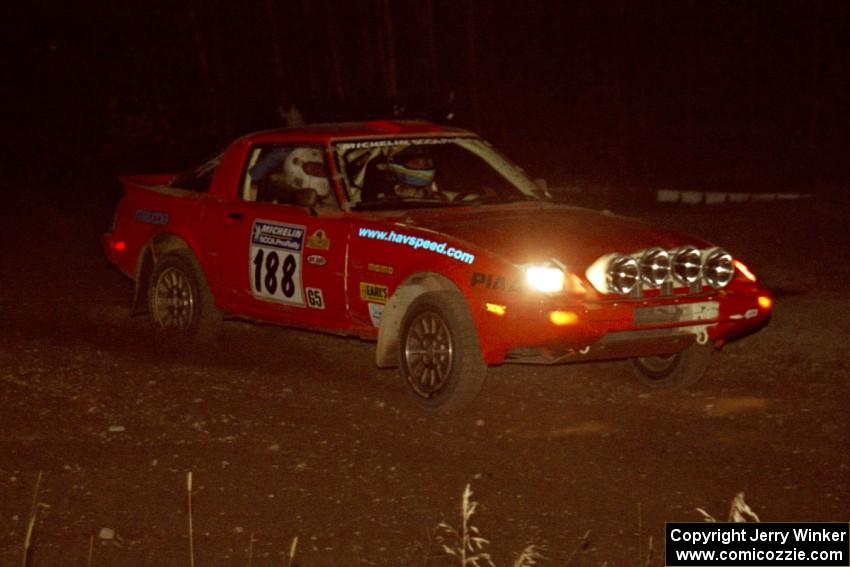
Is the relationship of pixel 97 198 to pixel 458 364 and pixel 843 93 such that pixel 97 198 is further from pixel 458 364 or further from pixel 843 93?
pixel 458 364

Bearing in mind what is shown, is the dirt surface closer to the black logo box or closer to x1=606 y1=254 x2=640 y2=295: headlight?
the black logo box

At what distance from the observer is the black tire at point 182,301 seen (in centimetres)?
1058

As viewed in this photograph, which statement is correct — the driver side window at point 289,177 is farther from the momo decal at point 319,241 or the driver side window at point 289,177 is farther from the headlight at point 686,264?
the headlight at point 686,264

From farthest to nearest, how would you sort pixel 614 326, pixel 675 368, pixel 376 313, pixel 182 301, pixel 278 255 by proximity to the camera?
pixel 182 301, pixel 278 255, pixel 675 368, pixel 376 313, pixel 614 326

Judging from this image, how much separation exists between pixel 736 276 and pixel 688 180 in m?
11.7

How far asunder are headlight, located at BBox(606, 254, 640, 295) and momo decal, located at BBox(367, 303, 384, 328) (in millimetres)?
1390

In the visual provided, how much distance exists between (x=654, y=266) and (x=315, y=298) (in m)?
2.10

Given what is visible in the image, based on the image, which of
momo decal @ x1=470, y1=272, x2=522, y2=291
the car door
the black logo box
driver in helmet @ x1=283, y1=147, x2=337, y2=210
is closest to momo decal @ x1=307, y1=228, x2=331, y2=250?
the car door

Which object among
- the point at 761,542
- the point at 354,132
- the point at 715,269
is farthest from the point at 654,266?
the point at 761,542

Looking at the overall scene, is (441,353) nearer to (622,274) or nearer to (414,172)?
(622,274)

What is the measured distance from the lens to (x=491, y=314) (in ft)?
27.6

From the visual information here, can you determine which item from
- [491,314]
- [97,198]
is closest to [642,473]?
[491,314]

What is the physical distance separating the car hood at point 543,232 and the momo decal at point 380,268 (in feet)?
0.87

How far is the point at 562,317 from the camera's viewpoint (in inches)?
324
